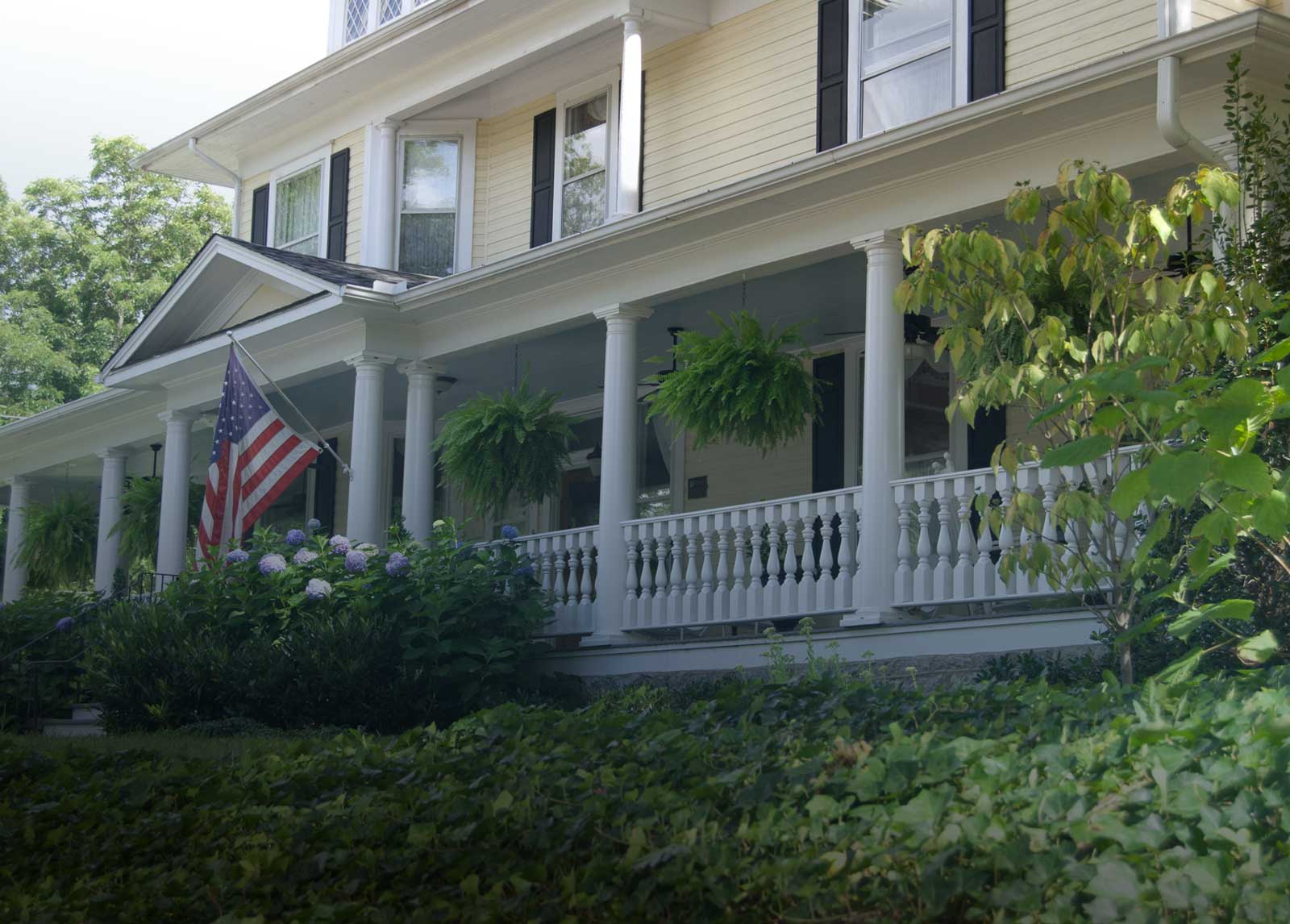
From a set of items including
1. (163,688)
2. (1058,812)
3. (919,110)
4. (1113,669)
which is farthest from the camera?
(919,110)

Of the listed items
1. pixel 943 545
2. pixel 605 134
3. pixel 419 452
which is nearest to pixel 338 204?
pixel 605 134

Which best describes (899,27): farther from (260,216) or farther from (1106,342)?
(260,216)

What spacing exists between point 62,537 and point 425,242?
7951 millimetres

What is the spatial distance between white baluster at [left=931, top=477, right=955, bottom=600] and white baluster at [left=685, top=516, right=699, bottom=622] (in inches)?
88.3

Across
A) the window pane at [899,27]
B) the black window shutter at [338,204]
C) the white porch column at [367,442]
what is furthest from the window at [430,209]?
the window pane at [899,27]

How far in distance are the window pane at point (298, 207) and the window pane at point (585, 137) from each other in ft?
12.8

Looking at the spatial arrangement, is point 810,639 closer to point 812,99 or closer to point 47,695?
point 812,99

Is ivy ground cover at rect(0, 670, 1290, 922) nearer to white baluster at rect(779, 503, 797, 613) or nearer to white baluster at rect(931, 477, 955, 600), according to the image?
white baluster at rect(931, 477, 955, 600)

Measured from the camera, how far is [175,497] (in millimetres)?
16797

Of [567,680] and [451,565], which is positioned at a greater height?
[451,565]

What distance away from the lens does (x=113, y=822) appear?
19.7ft

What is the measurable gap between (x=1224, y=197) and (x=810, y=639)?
4.78 m

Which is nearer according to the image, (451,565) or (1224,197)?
(1224,197)

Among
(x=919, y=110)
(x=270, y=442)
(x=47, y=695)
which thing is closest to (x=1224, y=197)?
(x=919, y=110)
